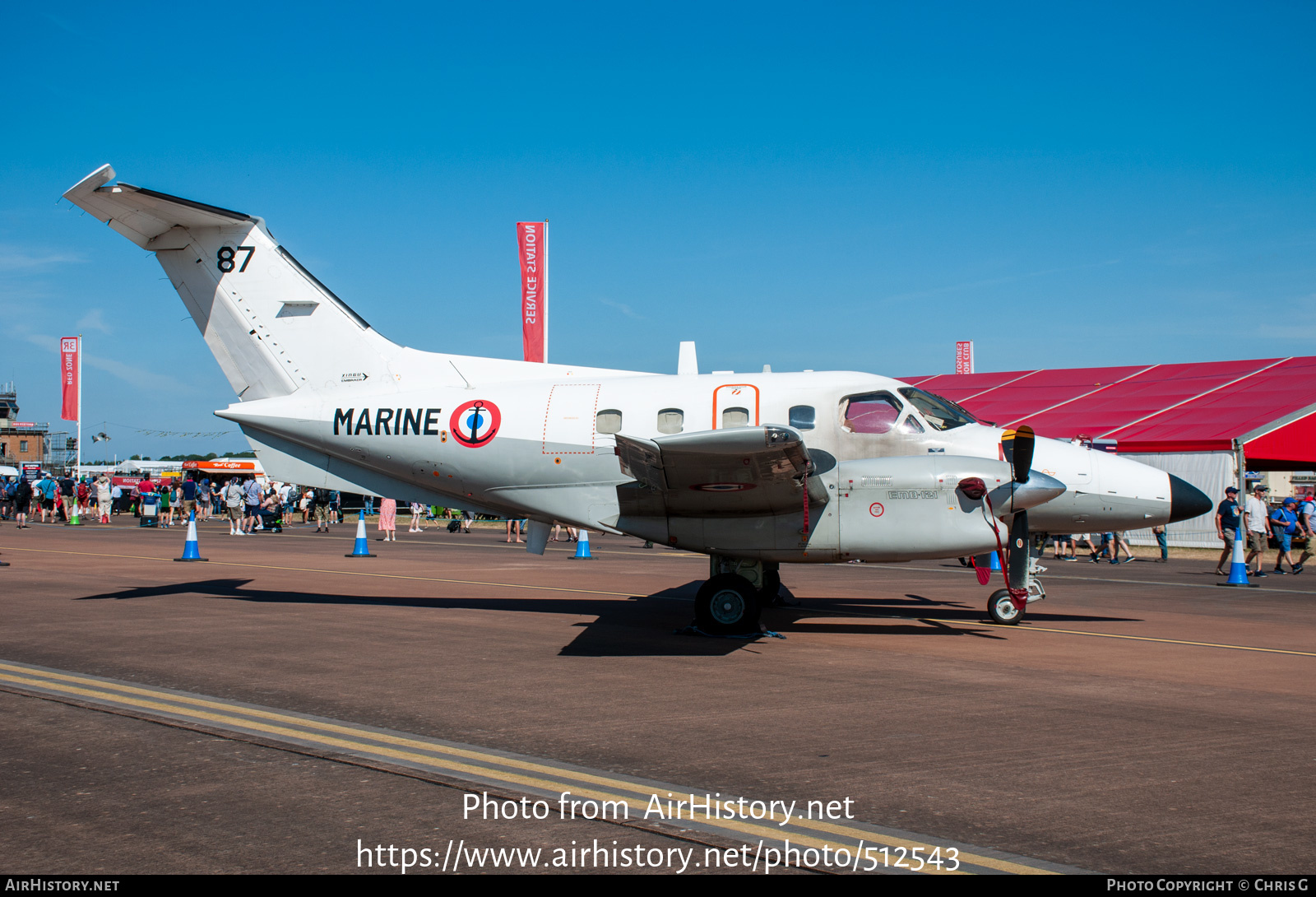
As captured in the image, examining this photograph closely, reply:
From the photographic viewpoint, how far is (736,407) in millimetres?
12031

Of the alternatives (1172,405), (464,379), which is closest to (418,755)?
(464,379)

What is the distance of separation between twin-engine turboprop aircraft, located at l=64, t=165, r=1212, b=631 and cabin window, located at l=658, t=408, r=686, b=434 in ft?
0.07

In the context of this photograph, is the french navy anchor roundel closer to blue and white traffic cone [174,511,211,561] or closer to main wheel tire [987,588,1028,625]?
main wheel tire [987,588,1028,625]

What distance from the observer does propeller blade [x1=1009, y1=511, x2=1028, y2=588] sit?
11586 mm

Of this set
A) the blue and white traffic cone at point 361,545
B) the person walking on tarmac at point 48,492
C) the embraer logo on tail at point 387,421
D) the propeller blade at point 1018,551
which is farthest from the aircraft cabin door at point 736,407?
the person walking on tarmac at point 48,492

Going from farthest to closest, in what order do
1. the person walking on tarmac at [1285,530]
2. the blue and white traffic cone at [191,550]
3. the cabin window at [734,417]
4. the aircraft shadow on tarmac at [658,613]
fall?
the person walking on tarmac at [1285,530] → the blue and white traffic cone at [191,550] → the cabin window at [734,417] → the aircraft shadow on tarmac at [658,613]

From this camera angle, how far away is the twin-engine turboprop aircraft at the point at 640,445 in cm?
1112

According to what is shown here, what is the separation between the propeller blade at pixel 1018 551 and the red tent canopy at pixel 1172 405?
63.6ft

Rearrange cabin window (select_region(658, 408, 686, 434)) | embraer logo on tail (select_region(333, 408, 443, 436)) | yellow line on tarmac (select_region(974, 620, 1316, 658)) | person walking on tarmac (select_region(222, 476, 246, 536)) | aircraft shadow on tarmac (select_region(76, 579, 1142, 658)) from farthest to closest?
person walking on tarmac (select_region(222, 476, 246, 536)), embraer logo on tail (select_region(333, 408, 443, 436)), cabin window (select_region(658, 408, 686, 434)), aircraft shadow on tarmac (select_region(76, 579, 1142, 658)), yellow line on tarmac (select_region(974, 620, 1316, 658))

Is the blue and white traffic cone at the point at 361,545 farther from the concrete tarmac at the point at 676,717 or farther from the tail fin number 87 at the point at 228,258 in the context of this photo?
the tail fin number 87 at the point at 228,258

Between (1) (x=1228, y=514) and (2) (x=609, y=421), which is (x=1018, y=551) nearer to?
(2) (x=609, y=421)

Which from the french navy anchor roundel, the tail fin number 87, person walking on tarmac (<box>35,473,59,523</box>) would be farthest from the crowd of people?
person walking on tarmac (<box>35,473,59,523</box>)

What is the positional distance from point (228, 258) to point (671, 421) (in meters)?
7.14

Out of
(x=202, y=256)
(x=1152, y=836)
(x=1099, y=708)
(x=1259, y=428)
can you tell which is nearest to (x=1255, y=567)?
(x=1259, y=428)
